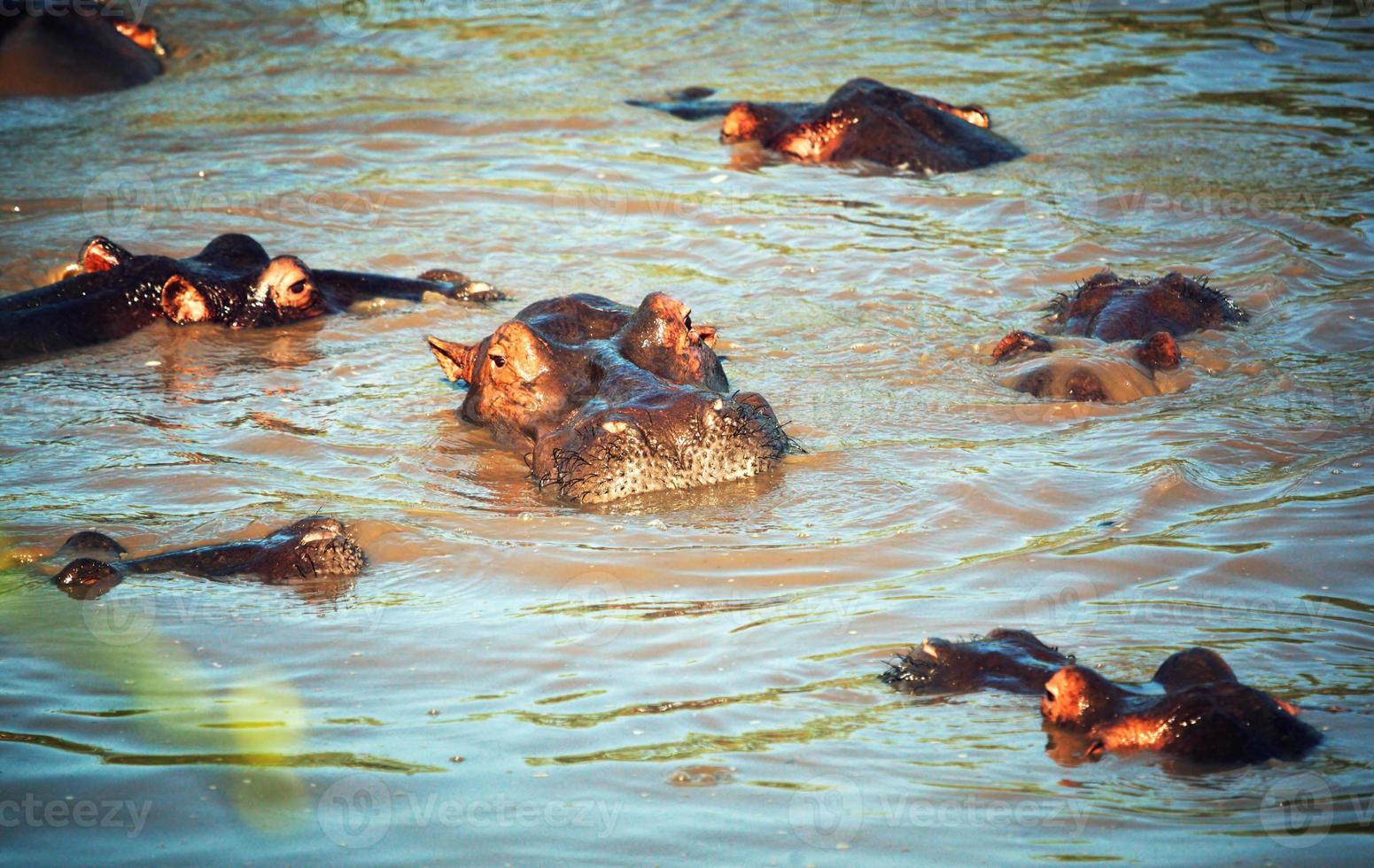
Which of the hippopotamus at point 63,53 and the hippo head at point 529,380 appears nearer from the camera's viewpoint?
the hippo head at point 529,380

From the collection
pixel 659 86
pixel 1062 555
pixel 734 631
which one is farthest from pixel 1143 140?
pixel 734 631

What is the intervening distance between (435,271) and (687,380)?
388cm

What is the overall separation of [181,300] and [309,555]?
479cm

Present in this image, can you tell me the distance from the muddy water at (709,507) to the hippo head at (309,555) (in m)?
0.12

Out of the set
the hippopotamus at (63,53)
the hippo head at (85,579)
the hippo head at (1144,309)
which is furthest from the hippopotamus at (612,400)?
the hippopotamus at (63,53)

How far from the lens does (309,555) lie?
19.3ft

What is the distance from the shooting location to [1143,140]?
13.0 m

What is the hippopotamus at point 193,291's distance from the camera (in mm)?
9734

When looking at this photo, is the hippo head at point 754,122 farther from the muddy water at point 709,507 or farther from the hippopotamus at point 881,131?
the muddy water at point 709,507

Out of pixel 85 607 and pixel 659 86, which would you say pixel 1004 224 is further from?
pixel 85 607

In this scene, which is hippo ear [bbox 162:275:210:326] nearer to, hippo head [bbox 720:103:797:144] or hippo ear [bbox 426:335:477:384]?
hippo ear [bbox 426:335:477:384]

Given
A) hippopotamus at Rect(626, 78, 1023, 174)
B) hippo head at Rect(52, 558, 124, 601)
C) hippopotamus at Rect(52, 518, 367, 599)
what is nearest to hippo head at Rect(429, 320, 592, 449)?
hippopotamus at Rect(52, 518, 367, 599)

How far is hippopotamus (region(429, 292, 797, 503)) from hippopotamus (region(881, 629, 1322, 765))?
2.17m

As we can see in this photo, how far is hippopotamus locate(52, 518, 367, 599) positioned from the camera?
579cm
